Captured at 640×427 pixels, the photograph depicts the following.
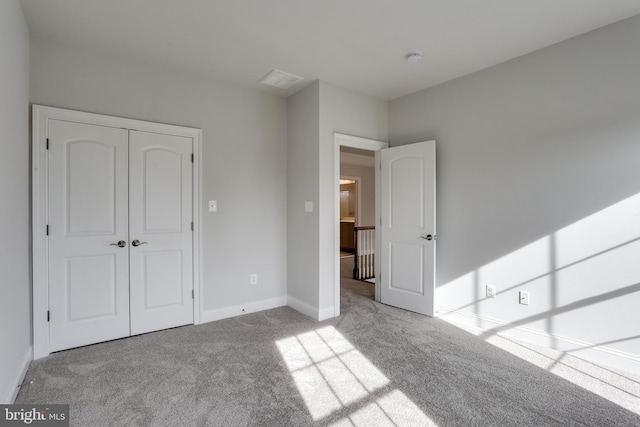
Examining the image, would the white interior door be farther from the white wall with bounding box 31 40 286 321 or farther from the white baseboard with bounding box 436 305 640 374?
the white wall with bounding box 31 40 286 321

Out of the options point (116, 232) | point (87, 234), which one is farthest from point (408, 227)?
point (87, 234)

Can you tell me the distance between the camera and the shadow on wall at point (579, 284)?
7.87ft

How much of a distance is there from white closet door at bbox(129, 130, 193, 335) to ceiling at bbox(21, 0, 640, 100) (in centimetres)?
86

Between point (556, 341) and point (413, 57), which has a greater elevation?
point (413, 57)

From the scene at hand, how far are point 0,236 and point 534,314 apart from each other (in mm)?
4004

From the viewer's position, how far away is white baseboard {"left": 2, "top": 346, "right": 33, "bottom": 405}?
1.88 m

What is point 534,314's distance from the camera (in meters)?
2.88

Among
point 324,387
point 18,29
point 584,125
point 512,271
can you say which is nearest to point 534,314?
point 512,271

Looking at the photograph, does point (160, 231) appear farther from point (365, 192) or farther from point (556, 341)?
point (365, 192)

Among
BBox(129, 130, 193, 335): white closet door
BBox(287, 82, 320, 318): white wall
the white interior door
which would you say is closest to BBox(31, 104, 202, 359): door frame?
BBox(129, 130, 193, 335): white closet door

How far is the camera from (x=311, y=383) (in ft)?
7.27

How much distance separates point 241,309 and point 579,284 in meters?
3.31

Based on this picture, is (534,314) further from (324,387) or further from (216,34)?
(216,34)

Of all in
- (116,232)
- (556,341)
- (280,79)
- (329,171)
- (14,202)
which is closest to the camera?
(14,202)
